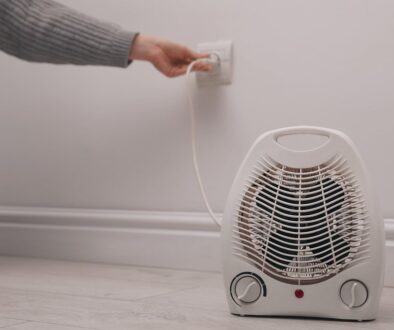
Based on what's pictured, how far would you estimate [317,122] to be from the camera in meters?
1.31

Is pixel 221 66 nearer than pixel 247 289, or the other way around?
pixel 247 289

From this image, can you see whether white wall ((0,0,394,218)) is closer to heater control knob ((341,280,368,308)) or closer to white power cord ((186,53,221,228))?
white power cord ((186,53,221,228))

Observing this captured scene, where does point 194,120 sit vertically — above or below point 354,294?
above

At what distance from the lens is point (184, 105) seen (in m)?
1.46

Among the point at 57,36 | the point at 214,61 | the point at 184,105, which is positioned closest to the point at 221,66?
the point at 214,61

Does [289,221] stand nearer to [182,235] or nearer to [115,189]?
[182,235]

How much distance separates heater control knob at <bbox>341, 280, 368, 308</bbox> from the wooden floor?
3 centimetres

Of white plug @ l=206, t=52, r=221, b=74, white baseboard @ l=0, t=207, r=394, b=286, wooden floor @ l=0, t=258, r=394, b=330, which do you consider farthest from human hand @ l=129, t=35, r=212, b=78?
wooden floor @ l=0, t=258, r=394, b=330

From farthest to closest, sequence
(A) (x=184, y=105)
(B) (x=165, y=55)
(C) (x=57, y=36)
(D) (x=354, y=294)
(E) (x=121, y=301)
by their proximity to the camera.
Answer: (A) (x=184, y=105)
(B) (x=165, y=55)
(C) (x=57, y=36)
(E) (x=121, y=301)
(D) (x=354, y=294)

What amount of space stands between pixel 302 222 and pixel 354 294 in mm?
116

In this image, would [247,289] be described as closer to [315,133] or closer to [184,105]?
[315,133]

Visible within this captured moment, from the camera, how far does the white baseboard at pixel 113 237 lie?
1.43 metres

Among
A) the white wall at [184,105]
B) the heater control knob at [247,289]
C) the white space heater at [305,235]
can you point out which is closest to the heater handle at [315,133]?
the white space heater at [305,235]

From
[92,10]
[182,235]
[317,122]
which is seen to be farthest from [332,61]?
[92,10]
